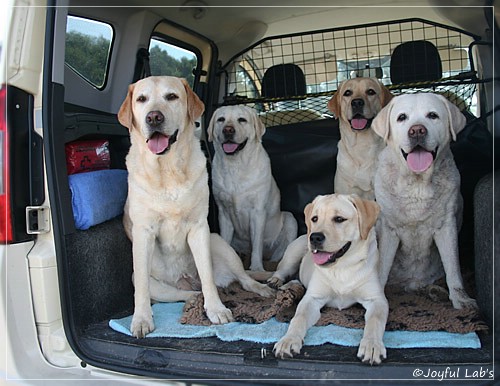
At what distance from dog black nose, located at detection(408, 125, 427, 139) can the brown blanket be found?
876 millimetres

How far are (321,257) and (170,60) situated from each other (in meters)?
2.31

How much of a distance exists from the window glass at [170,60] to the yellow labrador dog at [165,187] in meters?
1.17

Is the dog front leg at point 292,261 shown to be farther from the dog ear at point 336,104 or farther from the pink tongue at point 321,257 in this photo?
the dog ear at point 336,104

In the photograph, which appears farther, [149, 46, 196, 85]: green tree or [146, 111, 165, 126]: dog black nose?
[149, 46, 196, 85]: green tree

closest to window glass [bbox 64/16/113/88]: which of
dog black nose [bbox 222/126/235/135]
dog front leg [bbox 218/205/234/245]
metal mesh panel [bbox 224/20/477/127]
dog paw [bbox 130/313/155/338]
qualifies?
dog black nose [bbox 222/126/235/135]

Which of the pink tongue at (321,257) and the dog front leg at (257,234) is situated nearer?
the pink tongue at (321,257)

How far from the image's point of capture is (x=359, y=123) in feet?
11.6

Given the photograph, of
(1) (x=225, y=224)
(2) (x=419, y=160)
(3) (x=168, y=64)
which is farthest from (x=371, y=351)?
(3) (x=168, y=64)

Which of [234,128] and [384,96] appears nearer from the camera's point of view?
[384,96]

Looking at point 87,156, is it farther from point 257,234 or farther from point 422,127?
point 422,127

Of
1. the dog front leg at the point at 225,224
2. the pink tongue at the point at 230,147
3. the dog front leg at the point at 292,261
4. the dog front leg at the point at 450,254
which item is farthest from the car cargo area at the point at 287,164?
the dog front leg at the point at 292,261

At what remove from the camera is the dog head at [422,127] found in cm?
265

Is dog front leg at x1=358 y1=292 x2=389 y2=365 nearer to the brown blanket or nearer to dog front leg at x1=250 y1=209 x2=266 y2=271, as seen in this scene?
the brown blanket

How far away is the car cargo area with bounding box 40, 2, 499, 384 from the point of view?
6.18 feet
